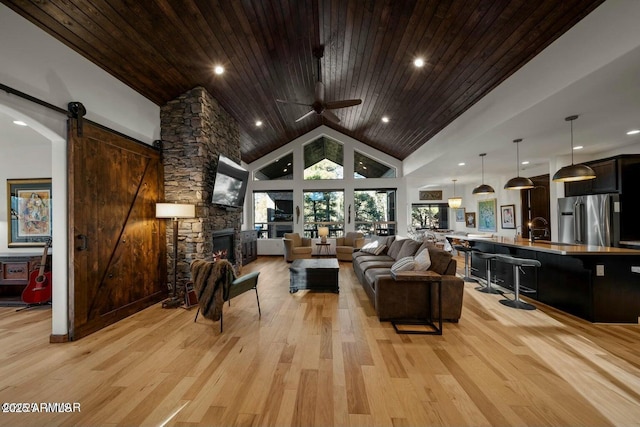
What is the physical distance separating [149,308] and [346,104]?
446 cm

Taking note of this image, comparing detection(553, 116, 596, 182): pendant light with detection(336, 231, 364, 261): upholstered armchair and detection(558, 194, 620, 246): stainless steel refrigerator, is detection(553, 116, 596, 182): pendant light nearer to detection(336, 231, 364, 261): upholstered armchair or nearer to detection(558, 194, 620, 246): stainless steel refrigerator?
detection(558, 194, 620, 246): stainless steel refrigerator

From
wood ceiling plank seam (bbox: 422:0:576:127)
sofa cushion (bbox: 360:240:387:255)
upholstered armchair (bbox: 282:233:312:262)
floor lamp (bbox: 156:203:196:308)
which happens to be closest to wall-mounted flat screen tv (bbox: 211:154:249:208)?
floor lamp (bbox: 156:203:196:308)

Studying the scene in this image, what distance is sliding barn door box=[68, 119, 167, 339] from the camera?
9.29 feet

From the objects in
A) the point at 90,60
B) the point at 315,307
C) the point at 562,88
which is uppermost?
the point at 90,60

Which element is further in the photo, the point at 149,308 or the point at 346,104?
the point at 346,104

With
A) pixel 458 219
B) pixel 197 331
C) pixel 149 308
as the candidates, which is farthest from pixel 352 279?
pixel 458 219

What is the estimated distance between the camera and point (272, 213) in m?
9.06

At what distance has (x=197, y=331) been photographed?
9.78 feet

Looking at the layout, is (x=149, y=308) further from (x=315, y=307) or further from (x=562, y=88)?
(x=562, y=88)

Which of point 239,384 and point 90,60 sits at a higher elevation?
point 90,60

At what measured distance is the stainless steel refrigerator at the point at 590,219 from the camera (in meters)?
4.57

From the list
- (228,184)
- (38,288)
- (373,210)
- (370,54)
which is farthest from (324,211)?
(38,288)

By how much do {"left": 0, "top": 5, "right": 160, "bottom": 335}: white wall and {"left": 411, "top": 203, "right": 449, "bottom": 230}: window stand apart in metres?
10.6

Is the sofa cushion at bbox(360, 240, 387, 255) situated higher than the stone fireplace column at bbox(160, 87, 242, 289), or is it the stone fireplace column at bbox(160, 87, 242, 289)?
the stone fireplace column at bbox(160, 87, 242, 289)
